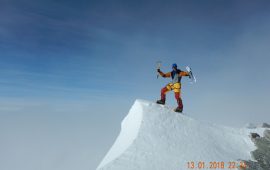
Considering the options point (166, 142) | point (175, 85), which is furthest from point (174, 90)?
point (166, 142)

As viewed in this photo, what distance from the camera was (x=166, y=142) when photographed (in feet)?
50.5

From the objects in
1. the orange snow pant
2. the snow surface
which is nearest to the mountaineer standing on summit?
the orange snow pant

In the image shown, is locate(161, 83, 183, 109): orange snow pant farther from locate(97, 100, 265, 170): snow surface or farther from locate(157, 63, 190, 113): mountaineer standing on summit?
locate(97, 100, 265, 170): snow surface

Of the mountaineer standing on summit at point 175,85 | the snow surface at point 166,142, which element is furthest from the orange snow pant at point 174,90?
the snow surface at point 166,142

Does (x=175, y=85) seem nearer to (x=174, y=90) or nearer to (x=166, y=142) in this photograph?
(x=174, y=90)

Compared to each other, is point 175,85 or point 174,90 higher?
point 175,85

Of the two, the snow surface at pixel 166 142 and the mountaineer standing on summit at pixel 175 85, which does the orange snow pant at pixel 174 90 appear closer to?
the mountaineer standing on summit at pixel 175 85

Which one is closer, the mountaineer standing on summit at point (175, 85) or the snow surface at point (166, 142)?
the snow surface at point (166, 142)

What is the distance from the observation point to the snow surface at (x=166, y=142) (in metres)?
14.1

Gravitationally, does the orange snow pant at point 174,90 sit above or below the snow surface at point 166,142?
above

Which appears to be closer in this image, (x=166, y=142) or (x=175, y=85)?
(x=166, y=142)

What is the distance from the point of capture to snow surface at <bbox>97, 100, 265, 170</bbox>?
14.1 m

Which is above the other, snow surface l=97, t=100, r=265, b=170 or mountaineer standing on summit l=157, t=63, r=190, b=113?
mountaineer standing on summit l=157, t=63, r=190, b=113

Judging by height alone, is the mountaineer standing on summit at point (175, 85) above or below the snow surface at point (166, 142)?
above
